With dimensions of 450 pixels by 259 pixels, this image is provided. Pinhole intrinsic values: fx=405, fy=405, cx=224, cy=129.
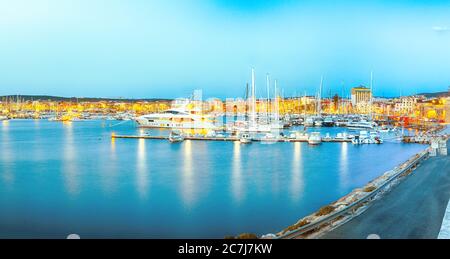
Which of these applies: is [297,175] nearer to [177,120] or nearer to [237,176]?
[237,176]

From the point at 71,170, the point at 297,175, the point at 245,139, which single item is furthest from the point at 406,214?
the point at 245,139

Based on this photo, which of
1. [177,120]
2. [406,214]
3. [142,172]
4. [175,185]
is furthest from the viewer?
[177,120]

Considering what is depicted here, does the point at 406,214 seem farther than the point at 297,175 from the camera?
No

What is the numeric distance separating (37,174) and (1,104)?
172 ft

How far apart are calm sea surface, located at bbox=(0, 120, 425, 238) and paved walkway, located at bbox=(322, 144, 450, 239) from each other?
145 centimetres

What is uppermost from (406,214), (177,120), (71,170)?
(177,120)

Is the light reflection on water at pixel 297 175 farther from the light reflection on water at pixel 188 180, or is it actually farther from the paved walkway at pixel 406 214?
the paved walkway at pixel 406 214

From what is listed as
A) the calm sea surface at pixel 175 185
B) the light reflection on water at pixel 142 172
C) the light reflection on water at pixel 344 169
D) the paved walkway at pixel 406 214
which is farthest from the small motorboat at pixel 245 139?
the paved walkway at pixel 406 214

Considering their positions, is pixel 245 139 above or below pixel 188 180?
above

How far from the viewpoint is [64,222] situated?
512 centimetres

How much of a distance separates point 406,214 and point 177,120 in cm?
2368

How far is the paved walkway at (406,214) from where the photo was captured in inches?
103

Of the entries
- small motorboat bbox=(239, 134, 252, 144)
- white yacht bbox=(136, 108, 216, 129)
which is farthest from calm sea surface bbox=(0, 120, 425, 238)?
white yacht bbox=(136, 108, 216, 129)

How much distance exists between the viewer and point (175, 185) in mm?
8039
